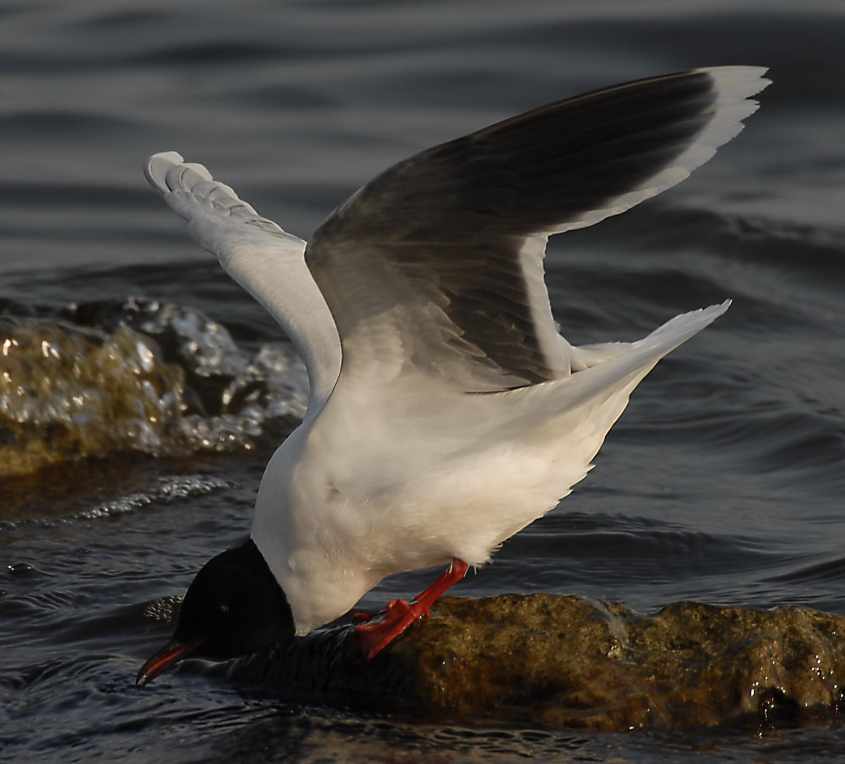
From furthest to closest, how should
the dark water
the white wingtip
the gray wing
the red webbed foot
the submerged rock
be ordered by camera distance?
1. the white wingtip
2. the dark water
3. the red webbed foot
4. the submerged rock
5. the gray wing

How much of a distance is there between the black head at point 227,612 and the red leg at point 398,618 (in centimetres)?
21

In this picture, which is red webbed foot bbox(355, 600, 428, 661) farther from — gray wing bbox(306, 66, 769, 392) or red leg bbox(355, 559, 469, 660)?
gray wing bbox(306, 66, 769, 392)

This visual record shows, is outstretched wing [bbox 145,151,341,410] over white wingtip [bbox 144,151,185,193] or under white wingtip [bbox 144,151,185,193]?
under

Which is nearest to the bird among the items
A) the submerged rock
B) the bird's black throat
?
the bird's black throat

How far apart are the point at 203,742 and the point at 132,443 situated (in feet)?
9.69

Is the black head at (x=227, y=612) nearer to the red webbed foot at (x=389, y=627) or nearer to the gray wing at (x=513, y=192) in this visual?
the red webbed foot at (x=389, y=627)

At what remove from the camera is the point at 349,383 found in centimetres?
440

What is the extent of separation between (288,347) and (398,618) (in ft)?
12.0

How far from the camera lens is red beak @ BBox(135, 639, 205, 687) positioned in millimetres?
4508

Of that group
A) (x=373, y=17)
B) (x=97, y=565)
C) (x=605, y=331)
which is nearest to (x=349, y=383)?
(x=97, y=565)

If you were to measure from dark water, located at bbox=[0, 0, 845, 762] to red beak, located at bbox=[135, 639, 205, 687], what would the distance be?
9cm

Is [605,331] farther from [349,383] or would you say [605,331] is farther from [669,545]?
[349,383]

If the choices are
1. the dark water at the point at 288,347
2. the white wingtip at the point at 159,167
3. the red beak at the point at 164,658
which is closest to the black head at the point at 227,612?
the red beak at the point at 164,658

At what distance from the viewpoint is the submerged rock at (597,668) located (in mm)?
4262
